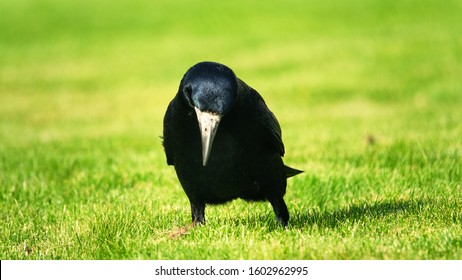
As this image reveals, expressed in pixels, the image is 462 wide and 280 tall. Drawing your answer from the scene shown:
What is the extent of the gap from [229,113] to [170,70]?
64.6 feet

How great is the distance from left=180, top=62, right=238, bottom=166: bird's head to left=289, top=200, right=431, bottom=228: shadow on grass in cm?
138

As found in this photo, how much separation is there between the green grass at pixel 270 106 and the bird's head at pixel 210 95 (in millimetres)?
810

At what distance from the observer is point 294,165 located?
355 inches

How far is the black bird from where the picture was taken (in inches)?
175

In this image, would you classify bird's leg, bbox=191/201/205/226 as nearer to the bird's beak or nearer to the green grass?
the green grass

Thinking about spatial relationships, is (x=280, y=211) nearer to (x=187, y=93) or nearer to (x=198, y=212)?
(x=198, y=212)

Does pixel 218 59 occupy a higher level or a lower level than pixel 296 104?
higher

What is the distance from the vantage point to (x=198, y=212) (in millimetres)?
5457

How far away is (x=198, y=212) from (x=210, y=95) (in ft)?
4.42

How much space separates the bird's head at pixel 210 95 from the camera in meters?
4.40

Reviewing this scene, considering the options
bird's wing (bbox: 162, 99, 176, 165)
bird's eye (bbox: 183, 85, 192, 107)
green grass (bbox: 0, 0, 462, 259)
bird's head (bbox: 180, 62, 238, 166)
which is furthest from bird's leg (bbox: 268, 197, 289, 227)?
bird's eye (bbox: 183, 85, 192, 107)

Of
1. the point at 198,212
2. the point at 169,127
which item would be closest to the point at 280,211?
the point at 198,212
